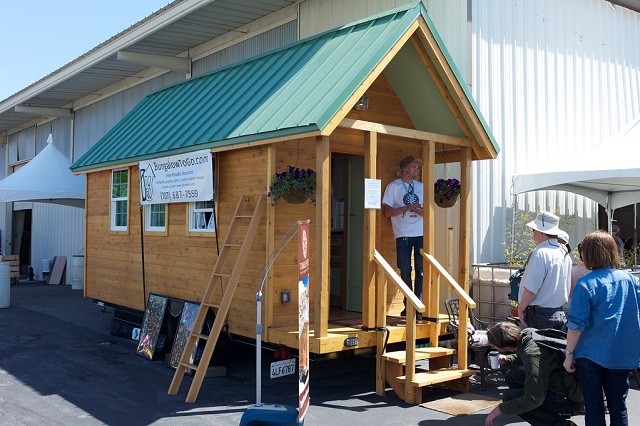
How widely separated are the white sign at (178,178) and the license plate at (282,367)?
2.56 metres

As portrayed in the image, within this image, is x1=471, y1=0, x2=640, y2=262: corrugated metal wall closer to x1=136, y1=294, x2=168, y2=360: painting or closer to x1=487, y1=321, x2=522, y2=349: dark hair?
x1=136, y1=294, x2=168, y2=360: painting

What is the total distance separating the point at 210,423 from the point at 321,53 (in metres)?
4.43

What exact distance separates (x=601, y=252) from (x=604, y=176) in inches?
209

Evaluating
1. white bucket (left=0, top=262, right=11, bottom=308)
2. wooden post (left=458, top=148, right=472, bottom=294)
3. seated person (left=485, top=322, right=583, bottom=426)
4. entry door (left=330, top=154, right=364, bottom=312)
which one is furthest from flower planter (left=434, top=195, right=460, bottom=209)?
white bucket (left=0, top=262, right=11, bottom=308)

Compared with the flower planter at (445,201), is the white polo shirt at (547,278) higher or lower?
lower

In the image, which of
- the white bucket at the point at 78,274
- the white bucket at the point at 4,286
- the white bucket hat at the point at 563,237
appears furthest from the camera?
the white bucket at the point at 78,274

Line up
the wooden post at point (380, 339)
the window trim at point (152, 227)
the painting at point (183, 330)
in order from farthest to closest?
1. the window trim at point (152, 227)
2. the painting at point (183, 330)
3. the wooden post at point (380, 339)

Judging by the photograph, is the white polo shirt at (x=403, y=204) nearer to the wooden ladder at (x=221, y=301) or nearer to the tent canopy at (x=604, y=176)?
the wooden ladder at (x=221, y=301)

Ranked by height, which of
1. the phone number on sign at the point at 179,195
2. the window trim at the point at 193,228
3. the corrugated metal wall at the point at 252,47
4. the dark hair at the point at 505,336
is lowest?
the dark hair at the point at 505,336

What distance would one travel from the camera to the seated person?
502 centimetres

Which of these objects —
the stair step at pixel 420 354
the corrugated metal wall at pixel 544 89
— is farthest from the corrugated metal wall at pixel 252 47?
the stair step at pixel 420 354

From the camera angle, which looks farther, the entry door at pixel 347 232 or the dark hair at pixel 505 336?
the entry door at pixel 347 232

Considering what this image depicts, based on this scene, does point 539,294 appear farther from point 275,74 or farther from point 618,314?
point 275,74

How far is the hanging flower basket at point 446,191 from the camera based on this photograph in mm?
8836
